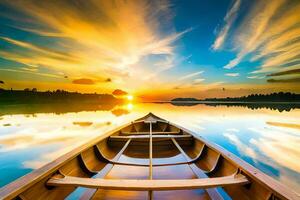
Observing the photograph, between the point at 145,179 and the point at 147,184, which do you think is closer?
the point at 147,184

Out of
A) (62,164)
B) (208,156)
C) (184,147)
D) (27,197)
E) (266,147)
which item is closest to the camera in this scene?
(27,197)

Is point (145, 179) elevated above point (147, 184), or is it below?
below

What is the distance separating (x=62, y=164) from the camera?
254cm

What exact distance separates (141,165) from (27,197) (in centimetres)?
199

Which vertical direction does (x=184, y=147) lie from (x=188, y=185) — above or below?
below

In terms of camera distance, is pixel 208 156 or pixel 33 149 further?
pixel 33 149

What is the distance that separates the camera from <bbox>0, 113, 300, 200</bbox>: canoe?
6.14 ft

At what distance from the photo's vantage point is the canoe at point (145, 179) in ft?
6.14

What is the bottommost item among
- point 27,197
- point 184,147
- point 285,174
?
point 285,174

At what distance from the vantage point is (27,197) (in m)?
1.86

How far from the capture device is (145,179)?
2.92 meters

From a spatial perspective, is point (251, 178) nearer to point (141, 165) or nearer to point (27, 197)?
point (141, 165)

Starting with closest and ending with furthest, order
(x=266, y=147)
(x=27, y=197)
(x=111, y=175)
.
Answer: (x=27, y=197) → (x=111, y=175) → (x=266, y=147)

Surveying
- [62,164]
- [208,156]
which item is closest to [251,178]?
[208,156]
